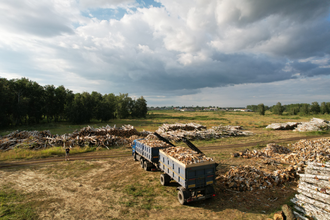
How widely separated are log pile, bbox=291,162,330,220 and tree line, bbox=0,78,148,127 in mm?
58482

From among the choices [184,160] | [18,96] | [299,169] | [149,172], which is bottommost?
[149,172]

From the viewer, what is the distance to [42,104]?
5359 centimetres

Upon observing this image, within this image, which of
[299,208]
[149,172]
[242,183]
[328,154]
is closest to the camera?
[299,208]

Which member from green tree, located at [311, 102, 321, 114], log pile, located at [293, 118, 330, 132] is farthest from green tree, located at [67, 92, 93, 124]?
green tree, located at [311, 102, 321, 114]

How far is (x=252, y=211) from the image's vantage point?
895cm

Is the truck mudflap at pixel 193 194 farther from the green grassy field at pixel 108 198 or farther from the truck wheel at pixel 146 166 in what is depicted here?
the truck wheel at pixel 146 166

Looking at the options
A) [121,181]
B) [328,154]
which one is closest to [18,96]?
[121,181]

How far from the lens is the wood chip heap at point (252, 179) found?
1142 centimetres

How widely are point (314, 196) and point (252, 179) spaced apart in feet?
12.3

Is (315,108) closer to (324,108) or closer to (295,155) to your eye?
(324,108)

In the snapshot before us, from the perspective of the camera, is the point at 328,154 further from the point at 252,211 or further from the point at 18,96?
the point at 18,96

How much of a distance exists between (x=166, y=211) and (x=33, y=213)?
7.18 m

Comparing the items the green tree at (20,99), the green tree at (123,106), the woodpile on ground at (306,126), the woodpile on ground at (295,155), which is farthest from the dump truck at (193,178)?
the green tree at (123,106)

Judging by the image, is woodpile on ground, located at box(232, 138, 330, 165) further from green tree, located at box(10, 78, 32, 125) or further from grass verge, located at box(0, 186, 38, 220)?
green tree, located at box(10, 78, 32, 125)
